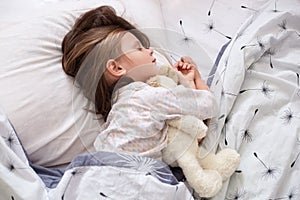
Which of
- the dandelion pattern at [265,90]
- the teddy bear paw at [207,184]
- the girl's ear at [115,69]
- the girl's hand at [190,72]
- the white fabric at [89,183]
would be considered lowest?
the teddy bear paw at [207,184]

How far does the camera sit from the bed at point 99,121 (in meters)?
0.88

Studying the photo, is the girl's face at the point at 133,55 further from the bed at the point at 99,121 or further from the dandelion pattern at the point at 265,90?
the dandelion pattern at the point at 265,90

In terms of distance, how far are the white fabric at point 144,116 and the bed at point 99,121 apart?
4 cm

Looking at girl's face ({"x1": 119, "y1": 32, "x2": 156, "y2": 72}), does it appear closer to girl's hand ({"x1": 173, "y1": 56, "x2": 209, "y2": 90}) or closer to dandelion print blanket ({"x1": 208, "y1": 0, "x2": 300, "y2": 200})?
girl's hand ({"x1": 173, "y1": 56, "x2": 209, "y2": 90})

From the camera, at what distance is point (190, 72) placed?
1.09 m

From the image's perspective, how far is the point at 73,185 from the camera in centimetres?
88

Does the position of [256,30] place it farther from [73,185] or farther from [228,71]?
[73,185]

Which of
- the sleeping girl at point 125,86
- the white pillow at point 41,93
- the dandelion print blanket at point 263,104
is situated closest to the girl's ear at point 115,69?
the sleeping girl at point 125,86

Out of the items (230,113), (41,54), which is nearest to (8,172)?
(41,54)

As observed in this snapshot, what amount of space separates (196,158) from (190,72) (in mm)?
231

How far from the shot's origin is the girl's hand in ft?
Answer: 3.51

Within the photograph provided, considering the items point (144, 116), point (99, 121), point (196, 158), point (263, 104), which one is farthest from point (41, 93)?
point (263, 104)

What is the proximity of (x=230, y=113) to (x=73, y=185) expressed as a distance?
0.42 m

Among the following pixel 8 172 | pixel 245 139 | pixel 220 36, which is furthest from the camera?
pixel 220 36
